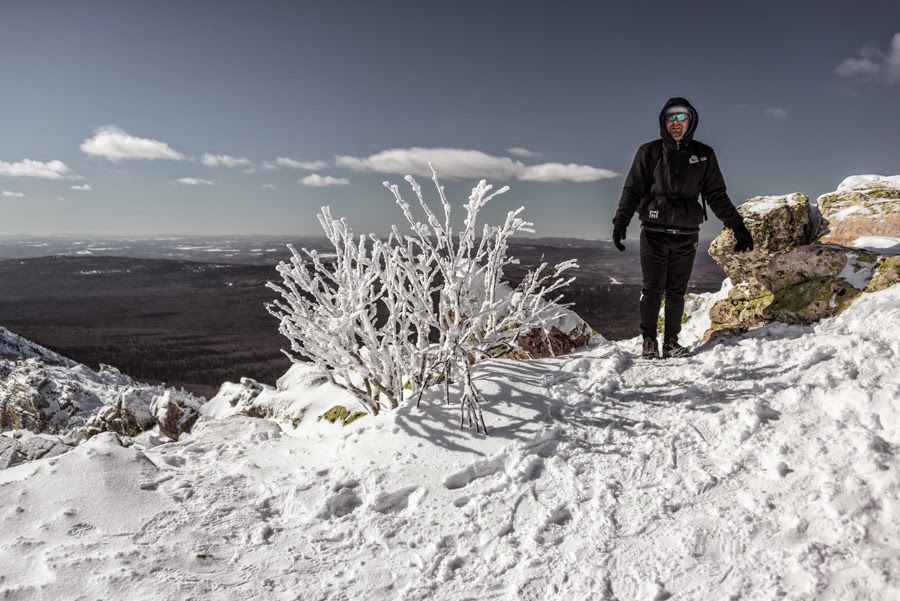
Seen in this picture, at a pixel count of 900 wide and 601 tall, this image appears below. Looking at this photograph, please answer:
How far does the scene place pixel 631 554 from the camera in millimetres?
1740

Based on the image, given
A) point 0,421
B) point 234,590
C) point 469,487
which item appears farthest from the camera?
point 0,421

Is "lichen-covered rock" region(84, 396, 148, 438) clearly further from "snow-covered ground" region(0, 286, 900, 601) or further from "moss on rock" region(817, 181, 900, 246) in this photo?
"moss on rock" region(817, 181, 900, 246)

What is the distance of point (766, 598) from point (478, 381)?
192cm

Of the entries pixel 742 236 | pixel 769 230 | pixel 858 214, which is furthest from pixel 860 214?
pixel 742 236

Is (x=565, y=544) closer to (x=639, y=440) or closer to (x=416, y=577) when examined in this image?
(x=416, y=577)

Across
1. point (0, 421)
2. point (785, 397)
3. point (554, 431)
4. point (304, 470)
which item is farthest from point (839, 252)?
point (0, 421)

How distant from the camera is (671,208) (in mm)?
3525

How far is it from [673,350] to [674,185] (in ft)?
4.65

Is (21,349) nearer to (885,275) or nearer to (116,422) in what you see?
(116,422)

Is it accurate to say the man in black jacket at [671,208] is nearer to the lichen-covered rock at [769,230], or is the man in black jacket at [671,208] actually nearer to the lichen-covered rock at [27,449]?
the lichen-covered rock at [769,230]

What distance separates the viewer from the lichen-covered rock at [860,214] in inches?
187

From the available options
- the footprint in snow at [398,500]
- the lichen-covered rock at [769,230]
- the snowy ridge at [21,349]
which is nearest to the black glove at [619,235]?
the lichen-covered rock at [769,230]

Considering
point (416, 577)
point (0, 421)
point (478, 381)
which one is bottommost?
point (0, 421)

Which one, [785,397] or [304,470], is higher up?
[785,397]
